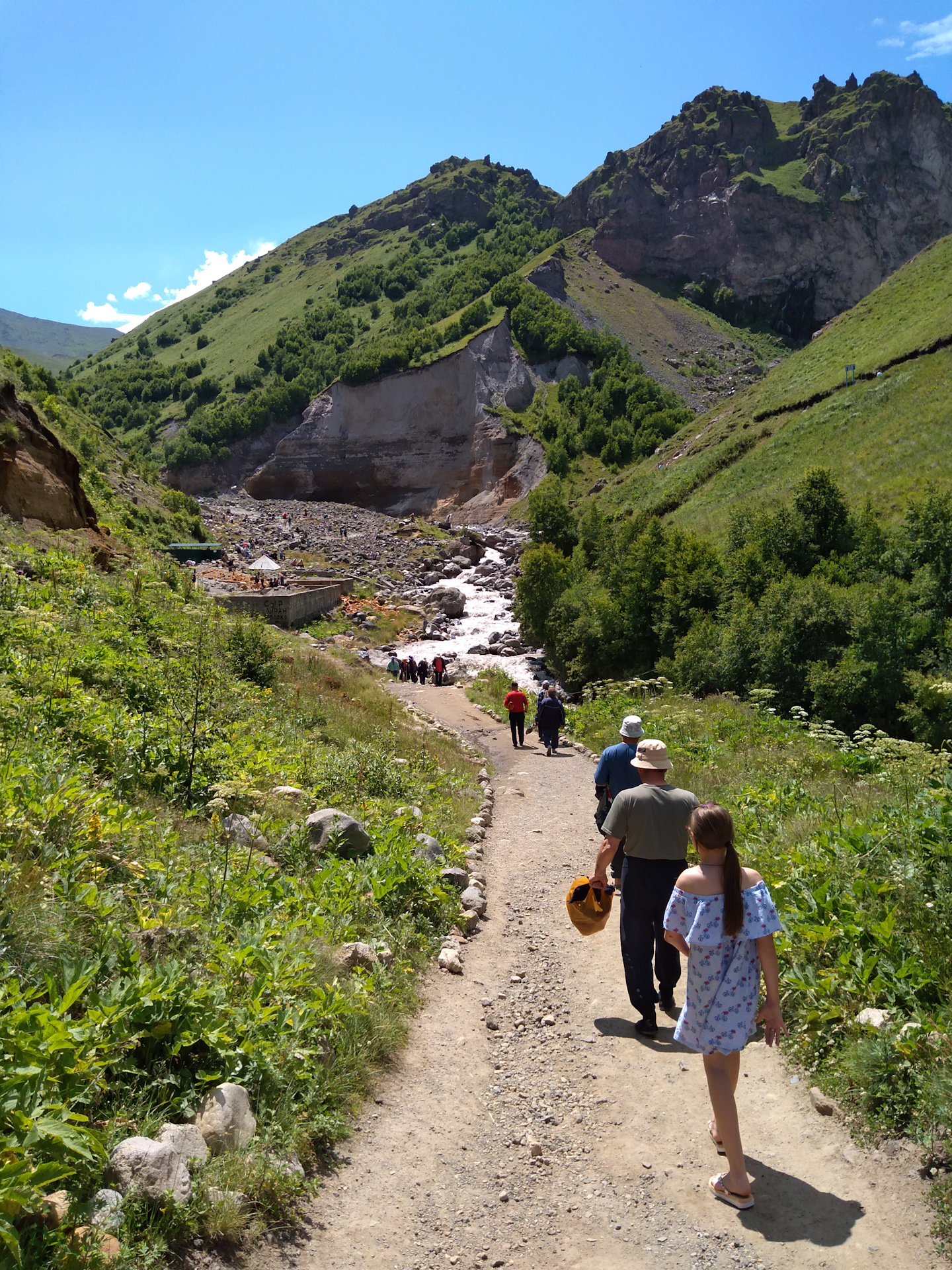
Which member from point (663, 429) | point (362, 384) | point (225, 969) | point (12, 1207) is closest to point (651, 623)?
point (225, 969)

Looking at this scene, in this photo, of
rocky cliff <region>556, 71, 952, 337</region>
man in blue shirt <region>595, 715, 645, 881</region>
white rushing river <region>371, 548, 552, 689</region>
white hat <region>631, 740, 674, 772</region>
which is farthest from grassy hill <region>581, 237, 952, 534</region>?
rocky cliff <region>556, 71, 952, 337</region>

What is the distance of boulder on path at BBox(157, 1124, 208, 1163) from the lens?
11.1 feet

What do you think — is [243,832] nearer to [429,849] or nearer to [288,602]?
[429,849]

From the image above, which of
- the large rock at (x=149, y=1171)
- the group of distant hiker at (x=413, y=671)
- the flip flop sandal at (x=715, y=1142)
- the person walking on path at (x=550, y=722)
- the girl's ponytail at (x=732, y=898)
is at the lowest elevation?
the group of distant hiker at (x=413, y=671)

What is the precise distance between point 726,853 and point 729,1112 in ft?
4.20

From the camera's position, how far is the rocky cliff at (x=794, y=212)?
139 metres

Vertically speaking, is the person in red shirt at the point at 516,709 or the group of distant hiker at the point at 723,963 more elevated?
the group of distant hiker at the point at 723,963

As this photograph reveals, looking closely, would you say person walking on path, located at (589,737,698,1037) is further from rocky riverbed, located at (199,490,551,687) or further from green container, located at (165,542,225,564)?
rocky riverbed, located at (199,490,551,687)

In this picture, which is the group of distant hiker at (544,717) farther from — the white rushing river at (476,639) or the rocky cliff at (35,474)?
the white rushing river at (476,639)

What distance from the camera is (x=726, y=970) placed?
393 centimetres

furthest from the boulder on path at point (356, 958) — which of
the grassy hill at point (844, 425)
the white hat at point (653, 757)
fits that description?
the grassy hill at point (844, 425)

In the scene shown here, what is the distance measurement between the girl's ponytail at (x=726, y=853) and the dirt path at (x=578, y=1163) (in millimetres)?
1357

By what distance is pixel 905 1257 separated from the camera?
11.1 feet

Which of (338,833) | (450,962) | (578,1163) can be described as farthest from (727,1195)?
(338,833)
